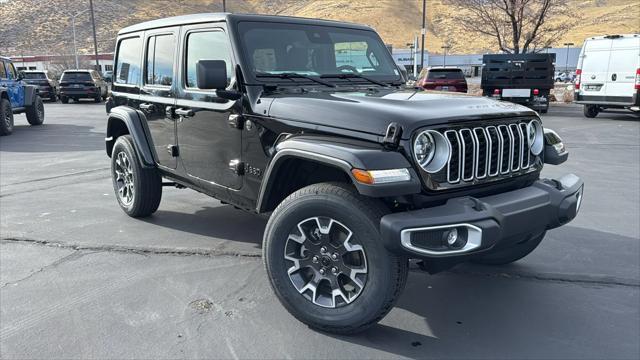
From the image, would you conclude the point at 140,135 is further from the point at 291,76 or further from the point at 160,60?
the point at 291,76

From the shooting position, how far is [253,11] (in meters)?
113

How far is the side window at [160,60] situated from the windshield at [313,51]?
103cm

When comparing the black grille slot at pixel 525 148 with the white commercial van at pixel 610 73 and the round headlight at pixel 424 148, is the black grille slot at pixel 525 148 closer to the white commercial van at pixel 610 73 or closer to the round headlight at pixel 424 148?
the round headlight at pixel 424 148

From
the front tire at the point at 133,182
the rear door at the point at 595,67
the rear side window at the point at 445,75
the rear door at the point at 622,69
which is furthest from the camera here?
the rear side window at the point at 445,75

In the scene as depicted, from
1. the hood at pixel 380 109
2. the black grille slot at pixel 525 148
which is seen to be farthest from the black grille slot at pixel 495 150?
the black grille slot at pixel 525 148

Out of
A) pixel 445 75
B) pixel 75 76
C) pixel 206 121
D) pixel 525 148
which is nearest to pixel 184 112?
pixel 206 121

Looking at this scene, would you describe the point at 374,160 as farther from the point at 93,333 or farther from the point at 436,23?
the point at 436,23

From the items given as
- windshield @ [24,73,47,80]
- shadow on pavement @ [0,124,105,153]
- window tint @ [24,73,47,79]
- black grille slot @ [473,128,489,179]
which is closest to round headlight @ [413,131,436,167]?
black grille slot @ [473,128,489,179]

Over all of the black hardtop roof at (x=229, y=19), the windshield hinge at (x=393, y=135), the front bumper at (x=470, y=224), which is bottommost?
the front bumper at (x=470, y=224)

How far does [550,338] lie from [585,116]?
16.1 metres

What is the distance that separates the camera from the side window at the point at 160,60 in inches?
182

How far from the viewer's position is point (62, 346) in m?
3.05

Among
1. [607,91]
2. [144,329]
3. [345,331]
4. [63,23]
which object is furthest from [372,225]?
[63,23]

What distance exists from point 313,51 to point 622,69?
14.6m
